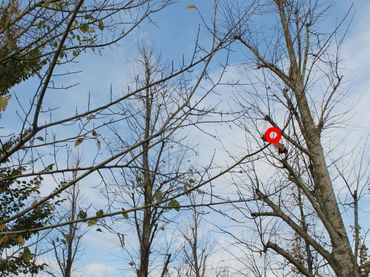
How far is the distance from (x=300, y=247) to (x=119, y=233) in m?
8.61

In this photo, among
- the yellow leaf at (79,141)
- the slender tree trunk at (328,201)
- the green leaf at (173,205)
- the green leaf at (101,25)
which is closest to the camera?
the green leaf at (173,205)

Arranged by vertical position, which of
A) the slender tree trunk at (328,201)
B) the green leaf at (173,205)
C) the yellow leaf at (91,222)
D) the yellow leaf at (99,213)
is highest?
the slender tree trunk at (328,201)

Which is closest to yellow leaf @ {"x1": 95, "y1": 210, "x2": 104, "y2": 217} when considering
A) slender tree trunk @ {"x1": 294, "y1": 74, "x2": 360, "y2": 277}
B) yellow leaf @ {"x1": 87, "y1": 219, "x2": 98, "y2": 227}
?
yellow leaf @ {"x1": 87, "y1": 219, "x2": 98, "y2": 227}

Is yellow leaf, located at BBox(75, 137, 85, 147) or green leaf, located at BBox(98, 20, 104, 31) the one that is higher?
green leaf, located at BBox(98, 20, 104, 31)

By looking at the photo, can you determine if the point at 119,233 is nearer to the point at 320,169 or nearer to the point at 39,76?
the point at 39,76

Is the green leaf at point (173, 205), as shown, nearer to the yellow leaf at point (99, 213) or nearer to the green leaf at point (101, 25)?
the yellow leaf at point (99, 213)

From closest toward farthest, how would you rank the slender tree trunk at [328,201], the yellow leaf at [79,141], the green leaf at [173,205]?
1. the green leaf at [173,205]
2. the yellow leaf at [79,141]
3. the slender tree trunk at [328,201]

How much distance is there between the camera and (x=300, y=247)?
9.99m

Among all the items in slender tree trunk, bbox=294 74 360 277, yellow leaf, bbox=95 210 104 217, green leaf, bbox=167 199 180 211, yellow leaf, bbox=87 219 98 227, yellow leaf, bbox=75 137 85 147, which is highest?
slender tree trunk, bbox=294 74 360 277

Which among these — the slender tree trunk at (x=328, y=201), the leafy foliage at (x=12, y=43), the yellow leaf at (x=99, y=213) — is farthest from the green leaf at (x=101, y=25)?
the slender tree trunk at (x=328, y=201)

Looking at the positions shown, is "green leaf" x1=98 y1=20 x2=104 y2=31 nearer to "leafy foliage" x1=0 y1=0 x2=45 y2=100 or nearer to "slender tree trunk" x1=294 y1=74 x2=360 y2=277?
"leafy foliage" x1=0 y1=0 x2=45 y2=100

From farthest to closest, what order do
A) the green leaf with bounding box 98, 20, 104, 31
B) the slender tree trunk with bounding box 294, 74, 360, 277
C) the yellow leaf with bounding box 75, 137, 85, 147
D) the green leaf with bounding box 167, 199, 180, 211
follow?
the slender tree trunk with bounding box 294, 74, 360, 277
the green leaf with bounding box 98, 20, 104, 31
the yellow leaf with bounding box 75, 137, 85, 147
the green leaf with bounding box 167, 199, 180, 211

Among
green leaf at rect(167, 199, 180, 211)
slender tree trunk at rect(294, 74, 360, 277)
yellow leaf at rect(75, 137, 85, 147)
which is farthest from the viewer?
slender tree trunk at rect(294, 74, 360, 277)

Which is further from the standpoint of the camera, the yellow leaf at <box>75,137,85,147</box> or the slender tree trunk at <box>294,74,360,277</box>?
the slender tree trunk at <box>294,74,360,277</box>
